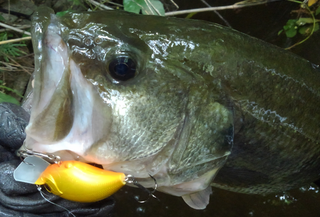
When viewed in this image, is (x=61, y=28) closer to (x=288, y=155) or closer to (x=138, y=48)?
(x=138, y=48)

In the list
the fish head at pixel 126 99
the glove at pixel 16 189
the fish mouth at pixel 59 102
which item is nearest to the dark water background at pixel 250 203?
the glove at pixel 16 189

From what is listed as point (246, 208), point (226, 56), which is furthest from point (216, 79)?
point (246, 208)

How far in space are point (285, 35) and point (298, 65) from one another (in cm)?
127

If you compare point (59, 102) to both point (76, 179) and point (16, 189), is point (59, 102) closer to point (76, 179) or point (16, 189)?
point (76, 179)

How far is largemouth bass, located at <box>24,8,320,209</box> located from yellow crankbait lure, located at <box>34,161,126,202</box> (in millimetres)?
27

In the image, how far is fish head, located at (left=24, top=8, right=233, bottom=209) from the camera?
49 cm

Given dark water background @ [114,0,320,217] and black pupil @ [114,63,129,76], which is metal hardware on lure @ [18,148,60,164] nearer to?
black pupil @ [114,63,129,76]

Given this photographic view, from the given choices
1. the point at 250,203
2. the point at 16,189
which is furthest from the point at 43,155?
the point at 250,203

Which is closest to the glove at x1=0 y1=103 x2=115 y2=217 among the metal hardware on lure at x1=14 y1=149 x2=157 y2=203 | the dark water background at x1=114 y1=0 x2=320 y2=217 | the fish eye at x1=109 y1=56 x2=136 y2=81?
the metal hardware on lure at x1=14 y1=149 x2=157 y2=203

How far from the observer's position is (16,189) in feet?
2.15

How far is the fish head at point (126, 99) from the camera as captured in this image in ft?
1.62

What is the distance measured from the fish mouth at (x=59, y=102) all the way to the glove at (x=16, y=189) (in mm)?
203

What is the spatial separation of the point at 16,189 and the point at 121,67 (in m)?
0.48

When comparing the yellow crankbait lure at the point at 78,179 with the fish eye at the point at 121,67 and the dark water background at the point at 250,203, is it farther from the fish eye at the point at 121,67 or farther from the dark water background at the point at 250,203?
the dark water background at the point at 250,203
